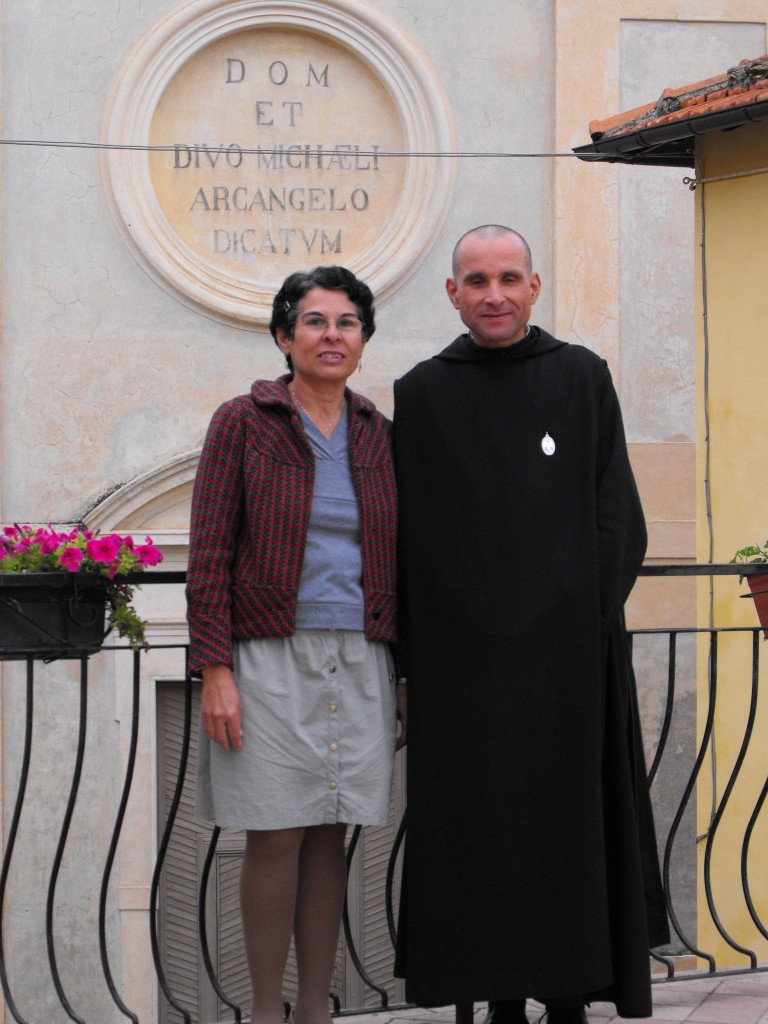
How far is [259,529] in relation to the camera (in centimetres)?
334

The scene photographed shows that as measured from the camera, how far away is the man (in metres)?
3.47

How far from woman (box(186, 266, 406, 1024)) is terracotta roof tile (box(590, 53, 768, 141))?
5.00 metres

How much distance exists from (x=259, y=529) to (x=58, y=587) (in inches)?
26.0

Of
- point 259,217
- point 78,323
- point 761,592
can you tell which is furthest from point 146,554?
point 259,217

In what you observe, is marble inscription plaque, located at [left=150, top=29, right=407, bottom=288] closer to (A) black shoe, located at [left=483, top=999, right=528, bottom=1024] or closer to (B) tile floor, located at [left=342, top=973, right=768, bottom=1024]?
(B) tile floor, located at [left=342, top=973, right=768, bottom=1024]

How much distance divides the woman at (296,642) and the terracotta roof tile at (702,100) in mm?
5002

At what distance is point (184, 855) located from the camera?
10.8 m

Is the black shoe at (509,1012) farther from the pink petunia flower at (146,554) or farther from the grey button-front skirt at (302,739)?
the pink petunia flower at (146,554)

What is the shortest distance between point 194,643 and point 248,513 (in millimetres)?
296

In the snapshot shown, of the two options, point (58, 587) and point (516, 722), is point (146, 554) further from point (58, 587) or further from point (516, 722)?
point (516, 722)

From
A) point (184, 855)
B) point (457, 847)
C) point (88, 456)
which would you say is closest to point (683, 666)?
point (184, 855)

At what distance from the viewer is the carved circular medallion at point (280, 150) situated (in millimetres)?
10875

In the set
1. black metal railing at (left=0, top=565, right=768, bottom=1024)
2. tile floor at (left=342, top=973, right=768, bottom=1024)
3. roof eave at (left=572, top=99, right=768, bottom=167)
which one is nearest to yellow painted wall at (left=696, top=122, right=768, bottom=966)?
black metal railing at (left=0, top=565, right=768, bottom=1024)

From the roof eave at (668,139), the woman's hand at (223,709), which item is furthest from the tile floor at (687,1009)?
the roof eave at (668,139)
